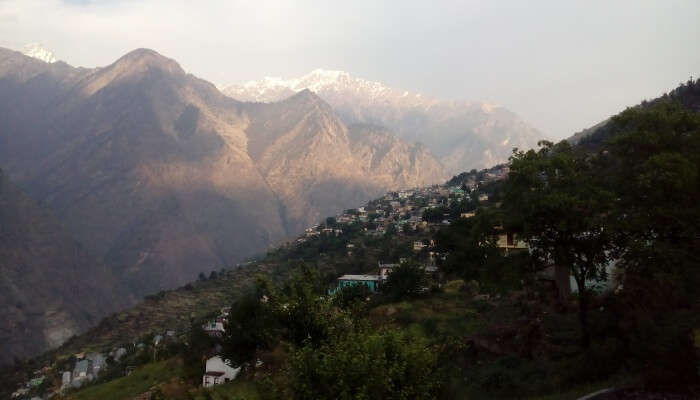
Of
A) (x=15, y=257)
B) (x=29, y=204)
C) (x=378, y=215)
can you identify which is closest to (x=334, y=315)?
(x=378, y=215)

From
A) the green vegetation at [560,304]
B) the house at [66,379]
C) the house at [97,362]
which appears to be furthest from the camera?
the house at [97,362]

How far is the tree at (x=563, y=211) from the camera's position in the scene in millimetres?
17328

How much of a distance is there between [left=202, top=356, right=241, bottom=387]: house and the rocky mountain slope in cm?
9238

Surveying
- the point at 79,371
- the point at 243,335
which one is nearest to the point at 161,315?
the point at 79,371

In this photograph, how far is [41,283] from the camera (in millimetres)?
151875

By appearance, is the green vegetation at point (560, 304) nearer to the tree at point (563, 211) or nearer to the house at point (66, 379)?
the tree at point (563, 211)

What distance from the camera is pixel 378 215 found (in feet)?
443

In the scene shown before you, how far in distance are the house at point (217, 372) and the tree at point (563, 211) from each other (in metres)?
25.3

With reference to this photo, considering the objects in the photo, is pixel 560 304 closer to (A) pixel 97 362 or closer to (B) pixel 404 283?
(B) pixel 404 283

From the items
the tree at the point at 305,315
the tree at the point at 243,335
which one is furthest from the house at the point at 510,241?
the tree at the point at 243,335

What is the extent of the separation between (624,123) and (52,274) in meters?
170

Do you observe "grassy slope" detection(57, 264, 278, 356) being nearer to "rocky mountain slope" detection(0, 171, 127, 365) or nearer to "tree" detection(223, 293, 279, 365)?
"rocky mountain slope" detection(0, 171, 127, 365)

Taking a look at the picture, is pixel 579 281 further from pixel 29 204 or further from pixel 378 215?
pixel 29 204

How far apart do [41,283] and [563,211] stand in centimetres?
16316
